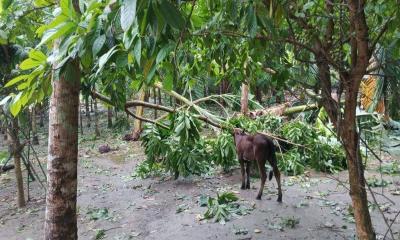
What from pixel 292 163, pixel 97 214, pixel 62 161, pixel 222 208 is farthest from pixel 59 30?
pixel 292 163

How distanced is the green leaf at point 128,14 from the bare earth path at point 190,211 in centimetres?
356

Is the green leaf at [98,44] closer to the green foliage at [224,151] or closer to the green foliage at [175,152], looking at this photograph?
the green foliage at [175,152]

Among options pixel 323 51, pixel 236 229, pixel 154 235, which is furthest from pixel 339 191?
pixel 323 51

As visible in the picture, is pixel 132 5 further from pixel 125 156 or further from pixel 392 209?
pixel 125 156

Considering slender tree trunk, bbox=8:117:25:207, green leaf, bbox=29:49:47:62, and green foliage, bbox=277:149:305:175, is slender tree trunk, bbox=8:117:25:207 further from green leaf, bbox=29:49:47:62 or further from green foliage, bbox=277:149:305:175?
green leaf, bbox=29:49:47:62

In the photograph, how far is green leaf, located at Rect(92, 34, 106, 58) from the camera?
1.43m

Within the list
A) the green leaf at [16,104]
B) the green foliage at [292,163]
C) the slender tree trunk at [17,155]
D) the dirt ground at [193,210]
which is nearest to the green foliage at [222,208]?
the dirt ground at [193,210]

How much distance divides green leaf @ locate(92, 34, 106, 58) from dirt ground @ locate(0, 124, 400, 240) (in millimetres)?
3092

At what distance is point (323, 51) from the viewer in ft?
7.76

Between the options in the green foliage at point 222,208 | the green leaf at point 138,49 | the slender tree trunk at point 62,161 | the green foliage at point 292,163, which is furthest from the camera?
the green foliage at point 292,163

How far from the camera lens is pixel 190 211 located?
588cm

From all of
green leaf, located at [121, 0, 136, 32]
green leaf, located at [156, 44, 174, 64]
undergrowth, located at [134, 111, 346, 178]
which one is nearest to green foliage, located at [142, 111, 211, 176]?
undergrowth, located at [134, 111, 346, 178]

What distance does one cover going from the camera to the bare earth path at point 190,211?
4.92 metres

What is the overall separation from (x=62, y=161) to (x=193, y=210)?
3261mm
